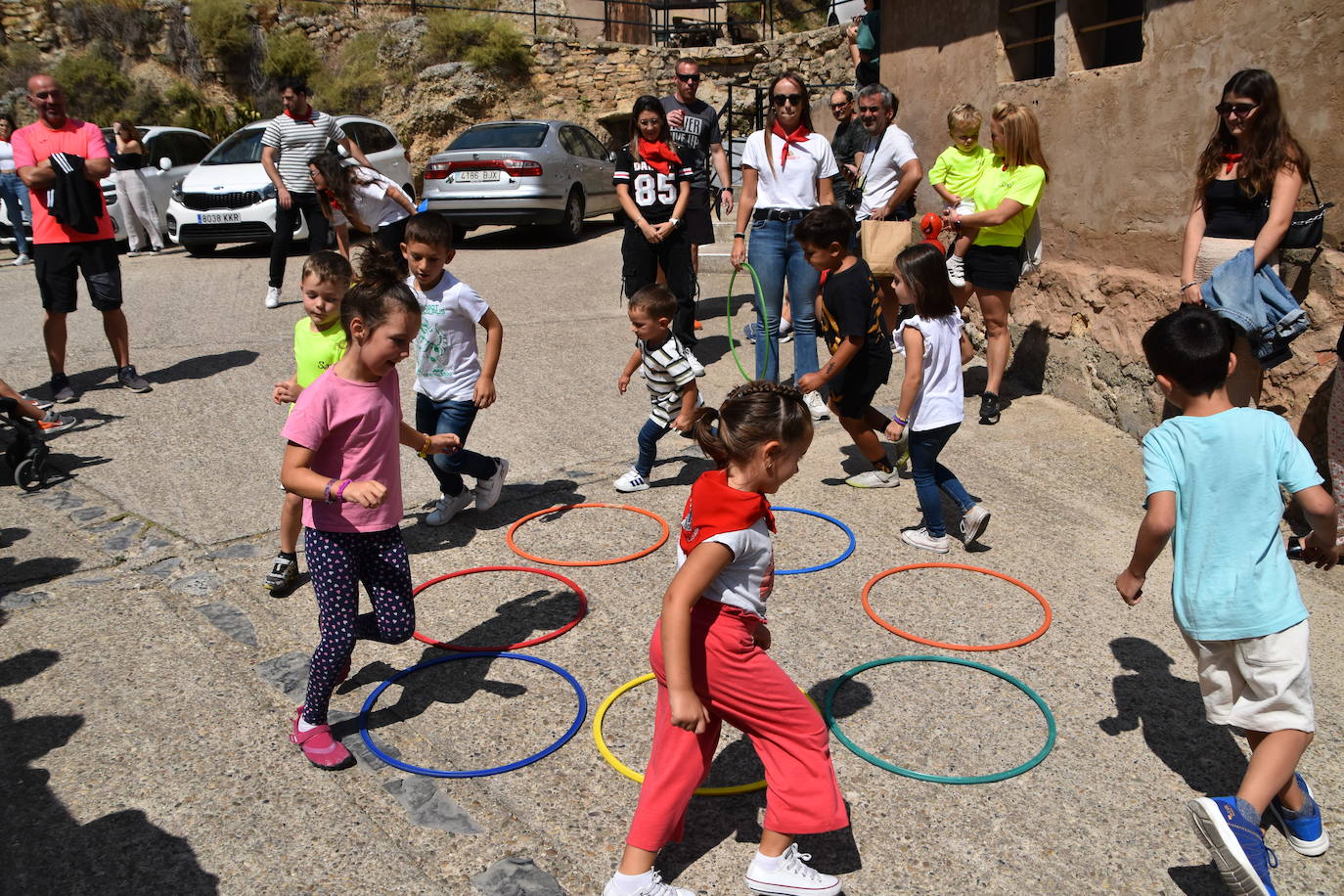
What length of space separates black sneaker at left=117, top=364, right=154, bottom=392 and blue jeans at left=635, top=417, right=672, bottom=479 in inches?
165

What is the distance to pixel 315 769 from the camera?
3387 mm

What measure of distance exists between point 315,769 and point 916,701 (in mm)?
2179

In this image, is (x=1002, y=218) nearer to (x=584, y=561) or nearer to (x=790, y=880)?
(x=584, y=561)

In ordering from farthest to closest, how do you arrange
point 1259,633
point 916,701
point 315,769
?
point 916,701 → point 315,769 → point 1259,633

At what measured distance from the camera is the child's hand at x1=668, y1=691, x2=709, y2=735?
2.56 metres

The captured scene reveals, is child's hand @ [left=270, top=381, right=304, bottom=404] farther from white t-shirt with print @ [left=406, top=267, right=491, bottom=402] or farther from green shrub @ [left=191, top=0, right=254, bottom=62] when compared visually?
green shrub @ [left=191, top=0, right=254, bottom=62]

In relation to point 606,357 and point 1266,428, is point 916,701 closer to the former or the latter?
point 1266,428

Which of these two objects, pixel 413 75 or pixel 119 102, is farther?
pixel 119 102

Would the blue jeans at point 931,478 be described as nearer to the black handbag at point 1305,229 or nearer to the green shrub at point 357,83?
the black handbag at point 1305,229

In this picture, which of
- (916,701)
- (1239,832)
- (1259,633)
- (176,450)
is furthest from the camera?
(176,450)

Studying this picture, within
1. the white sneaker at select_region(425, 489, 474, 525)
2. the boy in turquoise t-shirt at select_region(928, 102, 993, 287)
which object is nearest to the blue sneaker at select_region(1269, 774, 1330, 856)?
the white sneaker at select_region(425, 489, 474, 525)

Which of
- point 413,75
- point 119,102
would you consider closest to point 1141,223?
point 413,75

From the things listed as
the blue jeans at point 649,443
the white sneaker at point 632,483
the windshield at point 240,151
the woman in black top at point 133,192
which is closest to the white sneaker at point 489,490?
the white sneaker at point 632,483

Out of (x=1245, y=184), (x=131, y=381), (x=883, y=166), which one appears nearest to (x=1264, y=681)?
(x=1245, y=184)
